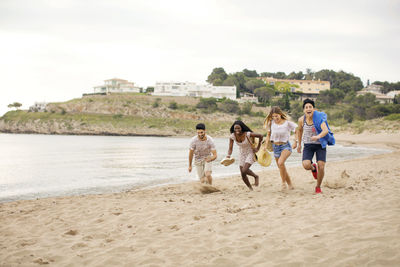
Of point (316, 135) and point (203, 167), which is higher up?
point (316, 135)

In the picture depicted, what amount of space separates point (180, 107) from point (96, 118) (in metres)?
25.4

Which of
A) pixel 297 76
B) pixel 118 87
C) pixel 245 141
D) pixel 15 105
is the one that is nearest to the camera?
pixel 245 141

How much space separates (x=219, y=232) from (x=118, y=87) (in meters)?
118

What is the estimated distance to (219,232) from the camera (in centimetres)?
421

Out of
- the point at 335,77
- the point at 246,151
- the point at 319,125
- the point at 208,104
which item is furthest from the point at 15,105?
the point at 319,125

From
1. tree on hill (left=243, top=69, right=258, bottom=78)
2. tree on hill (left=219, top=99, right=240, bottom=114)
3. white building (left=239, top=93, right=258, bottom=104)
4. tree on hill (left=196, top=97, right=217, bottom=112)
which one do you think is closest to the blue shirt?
tree on hill (left=219, top=99, right=240, bottom=114)

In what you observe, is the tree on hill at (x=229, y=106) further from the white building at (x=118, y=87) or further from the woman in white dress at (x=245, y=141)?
the woman in white dress at (x=245, y=141)

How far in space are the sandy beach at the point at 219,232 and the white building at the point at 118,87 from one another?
115m

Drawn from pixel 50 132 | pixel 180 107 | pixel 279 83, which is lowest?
pixel 50 132

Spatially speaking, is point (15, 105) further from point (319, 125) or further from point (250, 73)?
point (319, 125)

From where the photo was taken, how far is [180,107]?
A: 100 m

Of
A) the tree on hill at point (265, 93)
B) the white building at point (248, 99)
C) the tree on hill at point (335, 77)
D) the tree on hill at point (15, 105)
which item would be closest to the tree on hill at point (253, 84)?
the tree on hill at point (265, 93)

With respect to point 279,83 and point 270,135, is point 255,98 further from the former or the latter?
point 270,135

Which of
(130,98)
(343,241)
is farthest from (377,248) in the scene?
(130,98)
